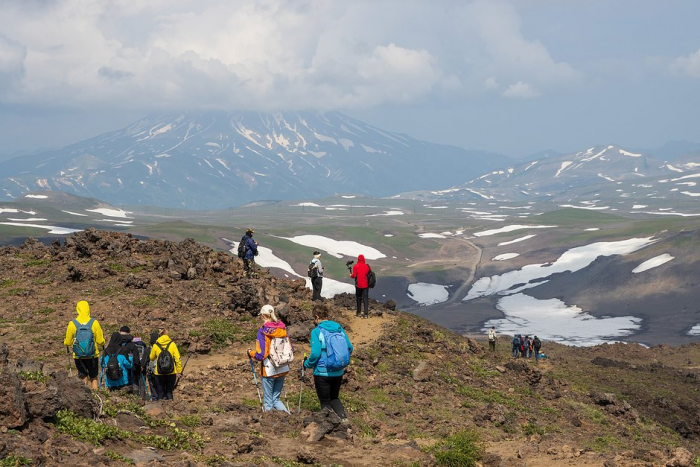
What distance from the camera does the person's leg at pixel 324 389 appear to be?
13.2m

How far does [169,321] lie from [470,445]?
44.2 feet

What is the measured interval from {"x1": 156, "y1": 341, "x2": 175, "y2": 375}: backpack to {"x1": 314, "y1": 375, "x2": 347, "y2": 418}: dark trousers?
3.25 meters

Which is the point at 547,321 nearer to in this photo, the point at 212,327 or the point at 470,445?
the point at 212,327

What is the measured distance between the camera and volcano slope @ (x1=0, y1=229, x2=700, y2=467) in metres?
10.7

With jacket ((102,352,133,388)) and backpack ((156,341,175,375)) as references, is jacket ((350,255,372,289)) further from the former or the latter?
backpack ((156,341,175,375))

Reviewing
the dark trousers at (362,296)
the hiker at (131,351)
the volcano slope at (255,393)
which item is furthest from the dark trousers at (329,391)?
the dark trousers at (362,296)

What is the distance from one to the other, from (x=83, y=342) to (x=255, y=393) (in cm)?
→ 442

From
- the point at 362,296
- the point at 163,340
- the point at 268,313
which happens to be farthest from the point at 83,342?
the point at 362,296

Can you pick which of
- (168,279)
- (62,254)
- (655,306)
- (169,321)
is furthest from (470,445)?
(655,306)

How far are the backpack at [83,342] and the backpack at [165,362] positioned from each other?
1.69 meters

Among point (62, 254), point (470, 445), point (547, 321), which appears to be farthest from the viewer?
point (547, 321)

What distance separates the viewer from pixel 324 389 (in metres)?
13.3

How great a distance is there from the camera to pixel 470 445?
39.3 feet

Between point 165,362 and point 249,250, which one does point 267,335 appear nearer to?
point 165,362
